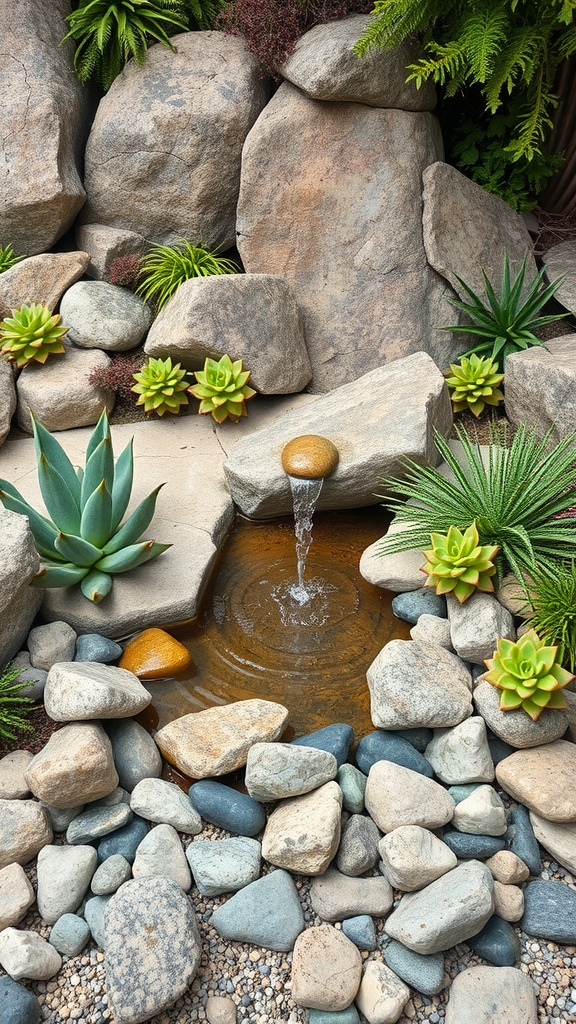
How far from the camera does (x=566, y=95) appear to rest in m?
6.18

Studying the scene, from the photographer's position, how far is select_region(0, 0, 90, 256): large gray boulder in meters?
6.07

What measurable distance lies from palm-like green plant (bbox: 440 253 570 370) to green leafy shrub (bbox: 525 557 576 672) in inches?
88.6

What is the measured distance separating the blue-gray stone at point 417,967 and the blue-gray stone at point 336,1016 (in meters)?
0.21

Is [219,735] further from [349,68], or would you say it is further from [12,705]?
[349,68]

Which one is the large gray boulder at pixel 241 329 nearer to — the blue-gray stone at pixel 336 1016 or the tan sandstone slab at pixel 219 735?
the tan sandstone slab at pixel 219 735

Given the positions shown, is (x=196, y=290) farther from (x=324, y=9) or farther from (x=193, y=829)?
(x=193, y=829)

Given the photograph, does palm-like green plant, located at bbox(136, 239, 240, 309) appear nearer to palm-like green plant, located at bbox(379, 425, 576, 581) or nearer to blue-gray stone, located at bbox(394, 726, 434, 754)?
palm-like green plant, located at bbox(379, 425, 576, 581)

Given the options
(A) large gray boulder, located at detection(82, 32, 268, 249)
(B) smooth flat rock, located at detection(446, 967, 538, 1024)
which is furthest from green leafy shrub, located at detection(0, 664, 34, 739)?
(A) large gray boulder, located at detection(82, 32, 268, 249)

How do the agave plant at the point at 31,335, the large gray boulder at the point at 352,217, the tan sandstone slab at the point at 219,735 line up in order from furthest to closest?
1. the large gray boulder at the point at 352,217
2. the agave plant at the point at 31,335
3. the tan sandstone slab at the point at 219,735

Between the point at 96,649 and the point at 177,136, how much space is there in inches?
158

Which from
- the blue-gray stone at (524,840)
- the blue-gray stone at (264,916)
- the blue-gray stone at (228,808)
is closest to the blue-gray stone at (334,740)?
the blue-gray stone at (228,808)

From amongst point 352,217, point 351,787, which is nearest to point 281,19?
point 352,217

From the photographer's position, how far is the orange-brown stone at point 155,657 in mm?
4109

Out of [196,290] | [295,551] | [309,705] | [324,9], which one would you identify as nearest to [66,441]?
[196,290]
